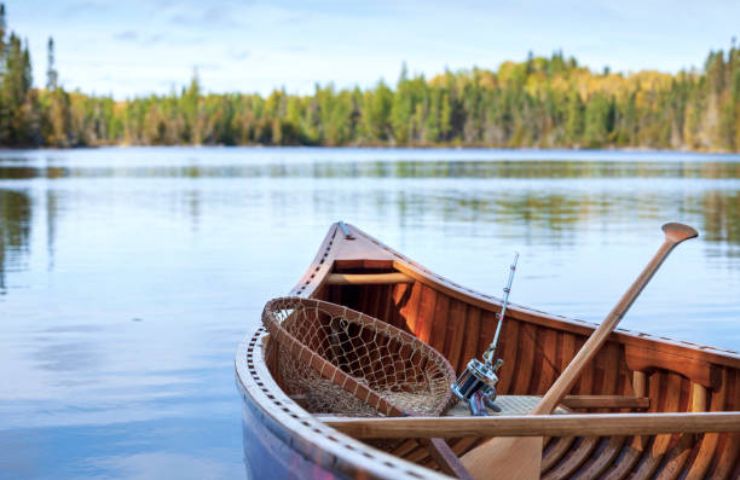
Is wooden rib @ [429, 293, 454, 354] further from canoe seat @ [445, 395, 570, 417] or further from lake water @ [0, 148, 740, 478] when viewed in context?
lake water @ [0, 148, 740, 478]

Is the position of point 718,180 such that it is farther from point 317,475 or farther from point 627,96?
point 627,96

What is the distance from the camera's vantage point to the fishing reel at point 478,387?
5750 mm

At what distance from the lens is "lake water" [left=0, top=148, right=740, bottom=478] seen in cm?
791

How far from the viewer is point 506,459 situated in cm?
462

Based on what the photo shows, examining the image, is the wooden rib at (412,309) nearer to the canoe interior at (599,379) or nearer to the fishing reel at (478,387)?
the canoe interior at (599,379)

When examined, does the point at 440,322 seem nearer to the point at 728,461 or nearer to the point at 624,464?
the point at 624,464

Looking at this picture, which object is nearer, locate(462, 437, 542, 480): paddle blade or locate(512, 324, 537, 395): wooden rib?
locate(462, 437, 542, 480): paddle blade

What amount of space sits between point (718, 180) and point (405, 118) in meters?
135

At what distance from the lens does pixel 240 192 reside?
42.1 meters

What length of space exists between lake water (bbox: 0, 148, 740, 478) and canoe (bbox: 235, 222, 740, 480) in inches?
66.1

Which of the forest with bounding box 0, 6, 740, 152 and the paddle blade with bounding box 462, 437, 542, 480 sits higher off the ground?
the forest with bounding box 0, 6, 740, 152

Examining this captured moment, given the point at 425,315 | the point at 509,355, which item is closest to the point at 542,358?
the point at 509,355

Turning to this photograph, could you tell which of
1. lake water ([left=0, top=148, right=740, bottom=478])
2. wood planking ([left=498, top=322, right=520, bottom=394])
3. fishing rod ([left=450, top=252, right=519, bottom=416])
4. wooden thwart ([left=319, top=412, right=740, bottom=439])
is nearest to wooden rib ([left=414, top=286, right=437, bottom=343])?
wood planking ([left=498, top=322, right=520, bottom=394])

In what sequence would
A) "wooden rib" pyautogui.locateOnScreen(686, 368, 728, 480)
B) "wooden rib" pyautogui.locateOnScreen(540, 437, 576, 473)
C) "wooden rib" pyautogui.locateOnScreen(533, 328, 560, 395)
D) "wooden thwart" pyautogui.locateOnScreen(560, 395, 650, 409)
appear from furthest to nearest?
1. "wooden rib" pyautogui.locateOnScreen(533, 328, 560, 395)
2. "wooden thwart" pyautogui.locateOnScreen(560, 395, 650, 409)
3. "wooden rib" pyautogui.locateOnScreen(540, 437, 576, 473)
4. "wooden rib" pyautogui.locateOnScreen(686, 368, 728, 480)
